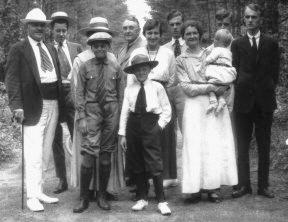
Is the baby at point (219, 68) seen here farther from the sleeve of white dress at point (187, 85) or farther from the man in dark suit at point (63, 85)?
the man in dark suit at point (63, 85)

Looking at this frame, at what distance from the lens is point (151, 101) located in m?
6.04

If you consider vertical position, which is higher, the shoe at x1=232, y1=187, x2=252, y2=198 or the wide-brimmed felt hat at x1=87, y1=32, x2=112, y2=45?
the wide-brimmed felt hat at x1=87, y1=32, x2=112, y2=45

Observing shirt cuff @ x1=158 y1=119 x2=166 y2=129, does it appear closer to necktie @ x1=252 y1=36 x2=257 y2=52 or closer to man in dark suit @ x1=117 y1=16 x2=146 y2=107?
man in dark suit @ x1=117 y1=16 x2=146 y2=107

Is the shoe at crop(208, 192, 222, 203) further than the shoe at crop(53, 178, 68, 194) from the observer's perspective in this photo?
No

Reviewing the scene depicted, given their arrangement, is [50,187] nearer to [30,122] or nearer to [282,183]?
[30,122]

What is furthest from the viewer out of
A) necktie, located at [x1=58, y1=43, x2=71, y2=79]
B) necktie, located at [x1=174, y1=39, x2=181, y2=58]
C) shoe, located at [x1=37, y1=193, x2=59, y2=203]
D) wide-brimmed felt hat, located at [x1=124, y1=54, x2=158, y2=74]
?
necktie, located at [x1=174, y1=39, x2=181, y2=58]

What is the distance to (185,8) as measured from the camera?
25703mm

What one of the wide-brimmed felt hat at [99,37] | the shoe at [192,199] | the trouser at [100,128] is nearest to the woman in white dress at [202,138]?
the shoe at [192,199]

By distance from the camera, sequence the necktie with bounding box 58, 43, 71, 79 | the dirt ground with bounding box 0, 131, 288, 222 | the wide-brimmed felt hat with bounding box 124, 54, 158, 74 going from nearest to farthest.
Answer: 1. the dirt ground with bounding box 0, 131, 288, 222
2. the wide-brimmed felt hat with bounding box 124, 54, 158, 74
3. the necktie with bounding box 58, 43, 71, 79

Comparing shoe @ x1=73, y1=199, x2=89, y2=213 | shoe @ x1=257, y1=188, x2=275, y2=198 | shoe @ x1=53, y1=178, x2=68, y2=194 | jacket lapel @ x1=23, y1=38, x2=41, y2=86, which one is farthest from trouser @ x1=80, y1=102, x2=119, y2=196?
shoe @ x1=257, y1=188, x2=275, y2=198

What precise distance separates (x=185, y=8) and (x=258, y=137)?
2004cm

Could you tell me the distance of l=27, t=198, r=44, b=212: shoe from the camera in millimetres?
6090

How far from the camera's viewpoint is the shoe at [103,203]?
609cm

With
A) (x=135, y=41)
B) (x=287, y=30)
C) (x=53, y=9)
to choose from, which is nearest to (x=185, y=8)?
(x=53, y=9)
